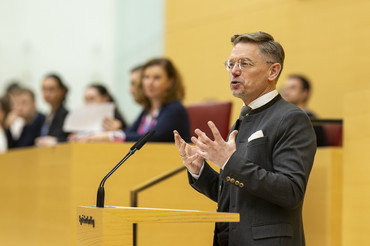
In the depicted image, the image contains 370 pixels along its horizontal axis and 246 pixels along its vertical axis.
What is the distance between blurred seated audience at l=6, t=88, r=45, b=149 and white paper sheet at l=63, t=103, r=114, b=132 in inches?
55.7

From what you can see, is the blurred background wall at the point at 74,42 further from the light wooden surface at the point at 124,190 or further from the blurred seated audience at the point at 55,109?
the light wooden surface at the point at 124,190

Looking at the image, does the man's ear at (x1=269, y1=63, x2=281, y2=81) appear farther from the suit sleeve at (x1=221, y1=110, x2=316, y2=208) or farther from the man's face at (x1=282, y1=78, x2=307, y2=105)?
the man's face at (x1=282, y1=78, x2=307, y2=105)

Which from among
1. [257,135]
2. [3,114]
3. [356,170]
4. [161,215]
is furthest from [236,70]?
[3,114]

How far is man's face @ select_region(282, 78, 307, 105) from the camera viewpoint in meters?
5.55

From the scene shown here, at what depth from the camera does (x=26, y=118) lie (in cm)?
648

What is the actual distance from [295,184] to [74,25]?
8118 mm

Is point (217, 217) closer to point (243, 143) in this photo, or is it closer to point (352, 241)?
point (243, 143)

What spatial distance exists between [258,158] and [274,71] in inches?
13.1

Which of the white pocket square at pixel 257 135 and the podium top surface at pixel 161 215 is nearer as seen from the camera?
the podium top surface at pixel 161 215

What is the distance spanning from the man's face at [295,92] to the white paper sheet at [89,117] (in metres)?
1.63

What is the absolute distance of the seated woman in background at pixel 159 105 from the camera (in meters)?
4.21

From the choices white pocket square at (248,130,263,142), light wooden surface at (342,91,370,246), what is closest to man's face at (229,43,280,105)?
white pocket square at (248,130,263,142)

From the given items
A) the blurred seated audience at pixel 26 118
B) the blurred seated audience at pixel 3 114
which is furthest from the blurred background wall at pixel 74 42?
the blurred seated audience at pixel 26 118

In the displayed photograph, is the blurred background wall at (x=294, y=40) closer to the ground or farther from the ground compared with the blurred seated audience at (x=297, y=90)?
farther from the ground
